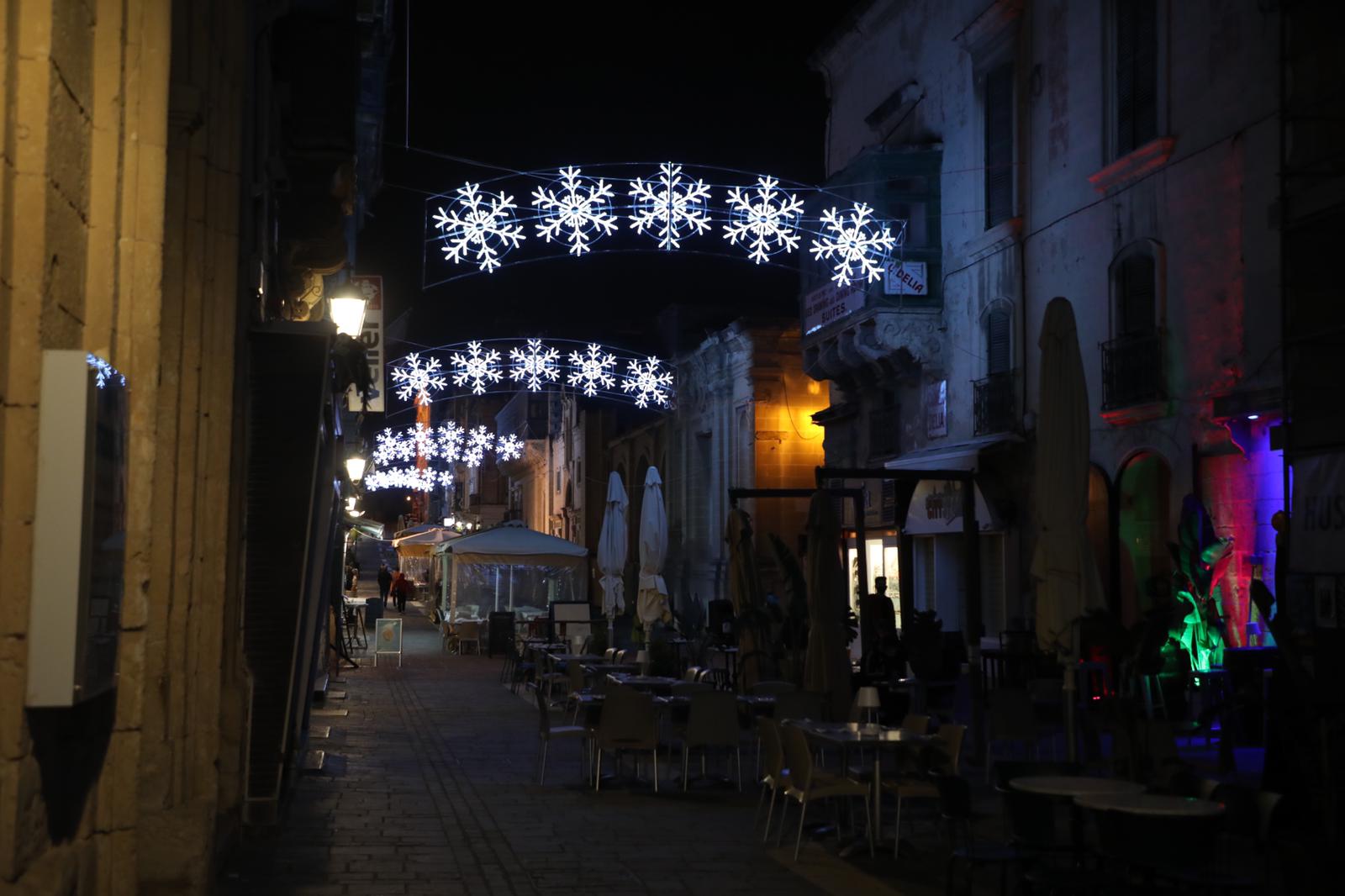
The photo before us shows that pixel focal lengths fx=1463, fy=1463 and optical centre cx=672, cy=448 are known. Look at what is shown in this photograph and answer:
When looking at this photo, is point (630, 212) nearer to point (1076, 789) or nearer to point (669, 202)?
point (669, 202)

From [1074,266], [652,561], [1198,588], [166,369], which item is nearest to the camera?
[166,369]

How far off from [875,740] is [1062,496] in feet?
8.43

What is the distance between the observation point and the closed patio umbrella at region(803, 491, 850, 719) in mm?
14531

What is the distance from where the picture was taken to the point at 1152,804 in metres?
7.50

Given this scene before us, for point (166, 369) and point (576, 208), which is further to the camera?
point (576, 208)

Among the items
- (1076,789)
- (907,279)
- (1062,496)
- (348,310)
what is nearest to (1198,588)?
(1062,496)

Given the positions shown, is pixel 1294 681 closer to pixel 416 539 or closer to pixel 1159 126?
pixel 1159 126

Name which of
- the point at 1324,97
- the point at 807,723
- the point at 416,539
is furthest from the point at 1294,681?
the point at 416,539

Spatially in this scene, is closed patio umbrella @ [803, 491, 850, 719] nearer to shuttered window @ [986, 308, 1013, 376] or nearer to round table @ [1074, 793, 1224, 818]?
round table @ [1074, 793, 1224, 818]

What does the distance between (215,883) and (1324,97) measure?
1193 cm

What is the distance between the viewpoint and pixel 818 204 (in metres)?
27.0

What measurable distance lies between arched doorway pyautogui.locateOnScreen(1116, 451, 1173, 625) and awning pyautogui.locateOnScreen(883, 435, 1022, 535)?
264 centimetres

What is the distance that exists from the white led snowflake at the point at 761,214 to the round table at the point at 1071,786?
9.34 metres

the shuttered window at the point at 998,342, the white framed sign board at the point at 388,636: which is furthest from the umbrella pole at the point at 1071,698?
the white framed sign board at the point at 388,636
